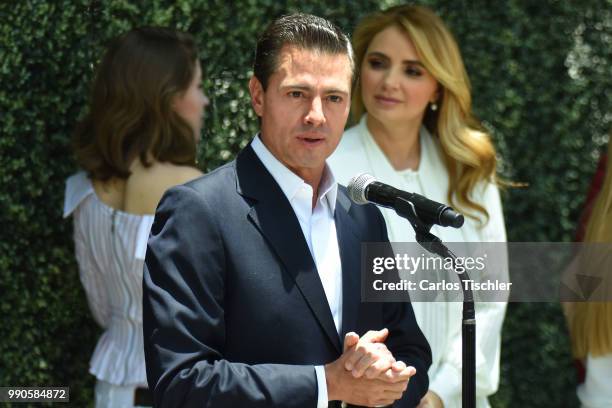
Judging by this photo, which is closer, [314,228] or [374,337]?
[374,337]

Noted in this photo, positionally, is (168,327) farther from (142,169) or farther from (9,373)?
(9,373)

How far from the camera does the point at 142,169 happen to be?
3893 millimetres

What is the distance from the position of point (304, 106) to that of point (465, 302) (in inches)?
27.6

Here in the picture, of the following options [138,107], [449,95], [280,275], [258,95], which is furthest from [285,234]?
[449,95]

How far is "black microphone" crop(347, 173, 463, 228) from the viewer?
2.50 m

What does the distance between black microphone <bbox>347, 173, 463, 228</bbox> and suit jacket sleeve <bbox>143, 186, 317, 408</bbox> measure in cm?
39

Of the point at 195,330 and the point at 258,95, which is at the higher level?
the point at 258,95

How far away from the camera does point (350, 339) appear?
8.27 ft

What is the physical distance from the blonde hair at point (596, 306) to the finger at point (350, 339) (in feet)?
5.80

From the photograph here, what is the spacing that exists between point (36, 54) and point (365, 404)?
246cm

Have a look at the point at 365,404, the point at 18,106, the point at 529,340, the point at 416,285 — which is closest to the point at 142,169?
the point at 18,106

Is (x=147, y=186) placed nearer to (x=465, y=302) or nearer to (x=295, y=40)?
(x=295, y=40)

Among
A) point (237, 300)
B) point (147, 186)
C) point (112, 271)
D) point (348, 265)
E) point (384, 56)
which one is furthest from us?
point (384, 56)

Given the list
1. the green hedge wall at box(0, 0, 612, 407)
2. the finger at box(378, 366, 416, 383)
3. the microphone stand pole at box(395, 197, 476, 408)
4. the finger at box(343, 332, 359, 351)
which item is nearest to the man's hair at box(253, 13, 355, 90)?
the microphone stand pole at box(395, 197, 476, 408)
